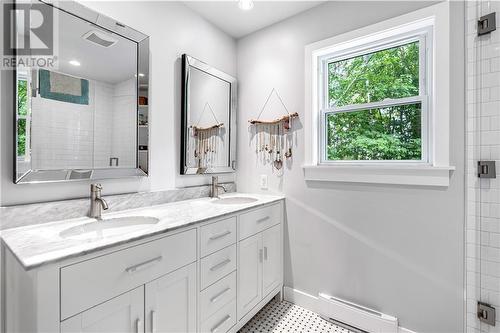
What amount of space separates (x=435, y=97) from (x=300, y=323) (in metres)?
1.81

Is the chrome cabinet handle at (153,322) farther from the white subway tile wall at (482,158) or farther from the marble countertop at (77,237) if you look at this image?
the white subway tile wall at (482,158)

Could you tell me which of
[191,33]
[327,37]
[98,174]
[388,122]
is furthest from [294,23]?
[98,174]

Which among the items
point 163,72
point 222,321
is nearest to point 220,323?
point 222,321

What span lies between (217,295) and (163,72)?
1582mm

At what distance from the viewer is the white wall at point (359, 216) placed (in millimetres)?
1487

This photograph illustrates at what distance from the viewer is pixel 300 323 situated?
6.05 feet

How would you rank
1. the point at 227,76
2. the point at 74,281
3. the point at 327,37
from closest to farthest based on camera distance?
the point at 74,281 → the point at 327,37 → the point at 227,76

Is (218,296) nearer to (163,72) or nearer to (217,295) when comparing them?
(217,295)

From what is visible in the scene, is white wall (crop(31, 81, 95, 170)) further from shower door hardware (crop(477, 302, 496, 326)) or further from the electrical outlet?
shower door hardware (crop(477, 302, 496, 326))

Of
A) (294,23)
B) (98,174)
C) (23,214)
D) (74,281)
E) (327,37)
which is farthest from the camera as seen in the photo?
(294,23)

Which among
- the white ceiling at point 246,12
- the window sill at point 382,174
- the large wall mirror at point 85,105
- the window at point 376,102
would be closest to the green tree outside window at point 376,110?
the window at point 376,102

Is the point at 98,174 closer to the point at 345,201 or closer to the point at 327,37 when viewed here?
the point at 345,201

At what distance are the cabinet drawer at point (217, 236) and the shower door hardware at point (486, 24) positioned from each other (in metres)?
1.80

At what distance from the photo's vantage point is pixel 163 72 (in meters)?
1.83
